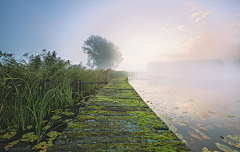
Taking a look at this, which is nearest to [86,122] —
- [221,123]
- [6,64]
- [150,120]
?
[150,120]

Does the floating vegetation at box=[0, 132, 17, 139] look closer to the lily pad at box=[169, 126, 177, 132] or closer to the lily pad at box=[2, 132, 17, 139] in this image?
the lily pad at box=[2, 132, 17, 139]

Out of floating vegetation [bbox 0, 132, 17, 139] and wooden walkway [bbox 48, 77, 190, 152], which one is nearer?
wooden walkway [bbox 48, 77, 190, 152]

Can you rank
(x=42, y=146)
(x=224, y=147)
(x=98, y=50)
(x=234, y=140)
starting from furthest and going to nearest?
(x=98, y=50) → (x=234, y=140) → (x=224, y=147) → (x=42, y=146)

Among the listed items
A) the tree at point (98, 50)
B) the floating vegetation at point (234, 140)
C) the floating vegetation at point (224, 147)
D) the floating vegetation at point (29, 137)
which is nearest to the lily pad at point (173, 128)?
the floating vegetation at point (224, 147)

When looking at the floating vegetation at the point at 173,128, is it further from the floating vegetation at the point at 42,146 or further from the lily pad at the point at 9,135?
the lily pad at the point at 9,135

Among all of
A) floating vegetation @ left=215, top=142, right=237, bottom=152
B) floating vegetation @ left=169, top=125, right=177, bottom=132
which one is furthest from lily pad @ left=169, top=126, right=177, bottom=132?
floating vegetation @ left=215, top=142, right=237, bottom=152

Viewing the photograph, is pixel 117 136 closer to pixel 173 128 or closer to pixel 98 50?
pixel 173 128

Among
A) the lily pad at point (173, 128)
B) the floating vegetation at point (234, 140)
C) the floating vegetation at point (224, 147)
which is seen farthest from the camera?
the lily pad at point (173, 128)

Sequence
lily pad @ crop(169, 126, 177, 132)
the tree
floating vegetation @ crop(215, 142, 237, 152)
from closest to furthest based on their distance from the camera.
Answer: floating vegetation @ crop(215, 142, 237, 152) < lily pad @ crop(169, 126, 177, 132) < the tree

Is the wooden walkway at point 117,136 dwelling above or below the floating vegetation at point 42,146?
above

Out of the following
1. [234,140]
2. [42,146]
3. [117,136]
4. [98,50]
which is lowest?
[234,140]

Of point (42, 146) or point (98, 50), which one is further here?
point (98, 50)

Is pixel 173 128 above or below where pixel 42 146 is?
below

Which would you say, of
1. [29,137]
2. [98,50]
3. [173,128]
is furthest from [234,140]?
[98,50]
